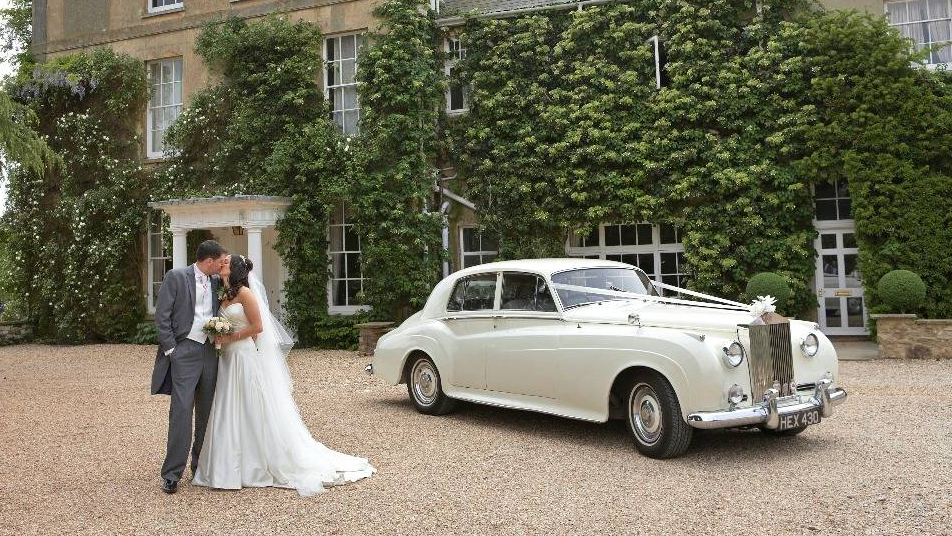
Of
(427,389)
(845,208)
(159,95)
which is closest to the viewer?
(427,389)

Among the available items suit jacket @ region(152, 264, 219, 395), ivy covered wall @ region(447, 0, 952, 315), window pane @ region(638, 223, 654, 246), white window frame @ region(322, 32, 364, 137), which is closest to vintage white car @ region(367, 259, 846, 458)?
suit jacket @ region(152, 264, 219, 395)

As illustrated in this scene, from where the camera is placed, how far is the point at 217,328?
17.9 ft

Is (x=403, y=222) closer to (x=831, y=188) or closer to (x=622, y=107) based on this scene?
(x=622, y=107)

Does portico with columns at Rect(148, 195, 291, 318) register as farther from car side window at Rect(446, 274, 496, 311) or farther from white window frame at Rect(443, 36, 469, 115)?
car side window at Rect(446, 274, 496, 311)

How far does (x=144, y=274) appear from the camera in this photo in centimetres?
1788

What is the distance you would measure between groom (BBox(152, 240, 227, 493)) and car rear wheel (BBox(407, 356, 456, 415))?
2.88 m

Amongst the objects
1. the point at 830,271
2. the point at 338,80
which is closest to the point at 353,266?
the point at 338,80

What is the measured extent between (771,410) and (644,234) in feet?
31.8

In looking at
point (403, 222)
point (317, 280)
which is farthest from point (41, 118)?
point (403, 222)

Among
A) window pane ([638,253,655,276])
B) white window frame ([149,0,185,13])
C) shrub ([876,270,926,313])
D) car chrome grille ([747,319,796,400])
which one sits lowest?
car chrome grille ([747,319,796,400])

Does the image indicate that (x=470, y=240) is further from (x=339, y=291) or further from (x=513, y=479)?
(x=513, y=479)

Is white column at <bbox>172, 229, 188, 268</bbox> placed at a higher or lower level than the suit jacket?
higher

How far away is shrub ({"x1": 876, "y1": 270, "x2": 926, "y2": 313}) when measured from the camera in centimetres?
1188

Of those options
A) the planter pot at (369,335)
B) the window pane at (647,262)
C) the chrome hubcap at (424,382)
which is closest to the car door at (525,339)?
the chrome hubcap at (424,382)
